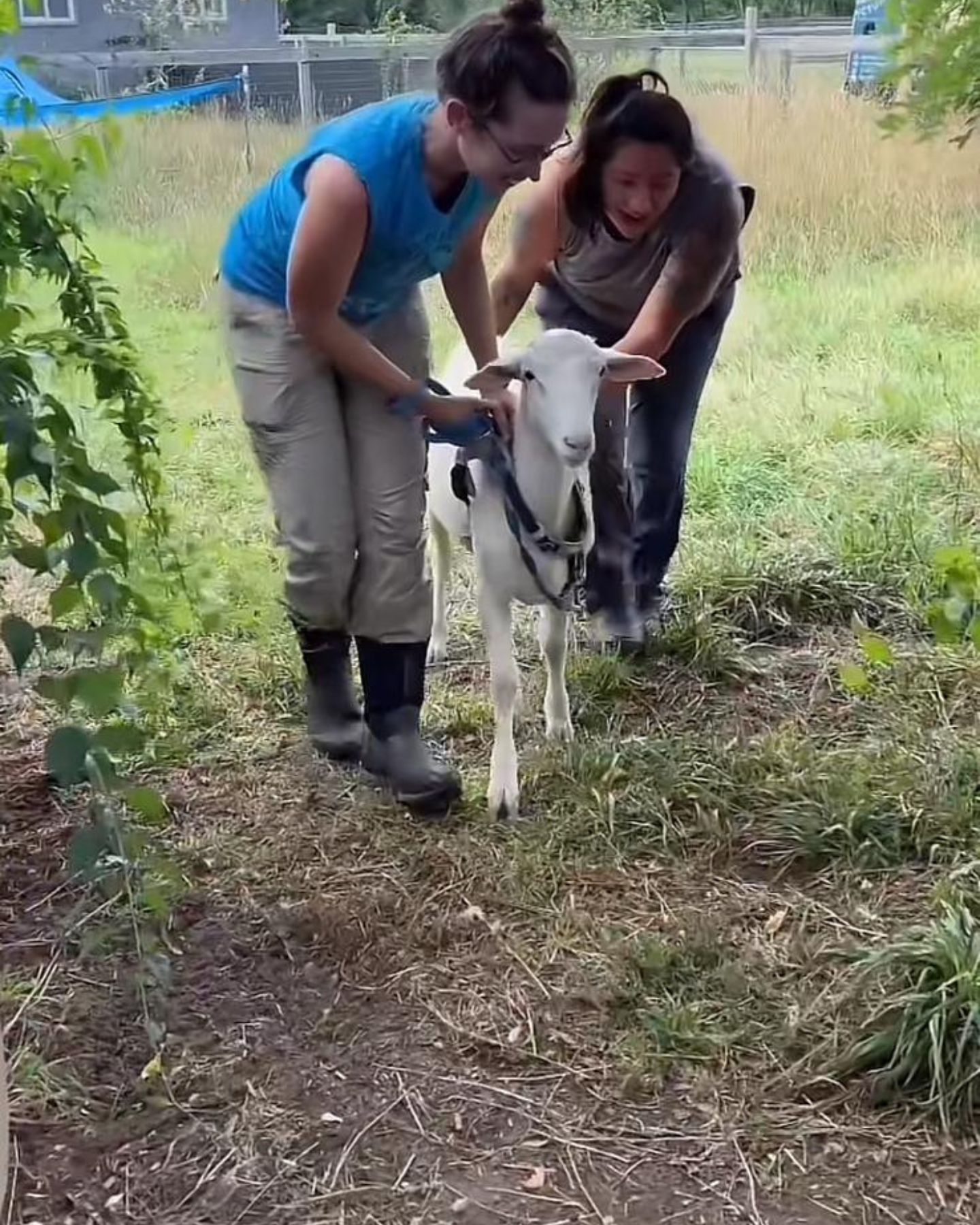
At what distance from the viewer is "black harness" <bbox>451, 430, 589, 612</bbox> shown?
2.54 metres

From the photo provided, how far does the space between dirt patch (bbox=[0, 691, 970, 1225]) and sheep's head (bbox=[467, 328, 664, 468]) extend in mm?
713

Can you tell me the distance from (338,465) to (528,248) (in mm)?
708

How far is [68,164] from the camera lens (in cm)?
186

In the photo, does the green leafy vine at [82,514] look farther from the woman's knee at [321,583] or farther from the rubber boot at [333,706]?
the rubber boot at [333,706]

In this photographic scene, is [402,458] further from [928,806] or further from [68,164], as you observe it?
[928,806]

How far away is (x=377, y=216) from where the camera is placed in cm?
218

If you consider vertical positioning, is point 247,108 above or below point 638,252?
above

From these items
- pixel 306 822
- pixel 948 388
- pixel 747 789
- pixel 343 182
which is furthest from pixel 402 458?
pixel 948 388

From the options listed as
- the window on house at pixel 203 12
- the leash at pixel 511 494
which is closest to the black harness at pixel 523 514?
the leash at pixel 511 494

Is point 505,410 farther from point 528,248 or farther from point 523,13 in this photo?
point 523,13

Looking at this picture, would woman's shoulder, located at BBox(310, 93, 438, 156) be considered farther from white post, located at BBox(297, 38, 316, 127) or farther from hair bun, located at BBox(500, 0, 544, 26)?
white post, located at BBox(297, 38, 316, 127)

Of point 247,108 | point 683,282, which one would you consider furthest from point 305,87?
point 683,282

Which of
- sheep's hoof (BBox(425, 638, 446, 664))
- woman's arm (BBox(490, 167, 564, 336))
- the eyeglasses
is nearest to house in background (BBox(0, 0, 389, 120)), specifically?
woman's arm (BBox(490, 167, 564, 336))

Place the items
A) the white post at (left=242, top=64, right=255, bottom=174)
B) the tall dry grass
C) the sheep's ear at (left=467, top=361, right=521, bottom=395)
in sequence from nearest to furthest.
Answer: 1. the sheep's ear at (left=467, top=361, right=521, bottom=395)
2. the white post at (left=242, top=64, right=255, bottom=174)
3. the tall dry grass
